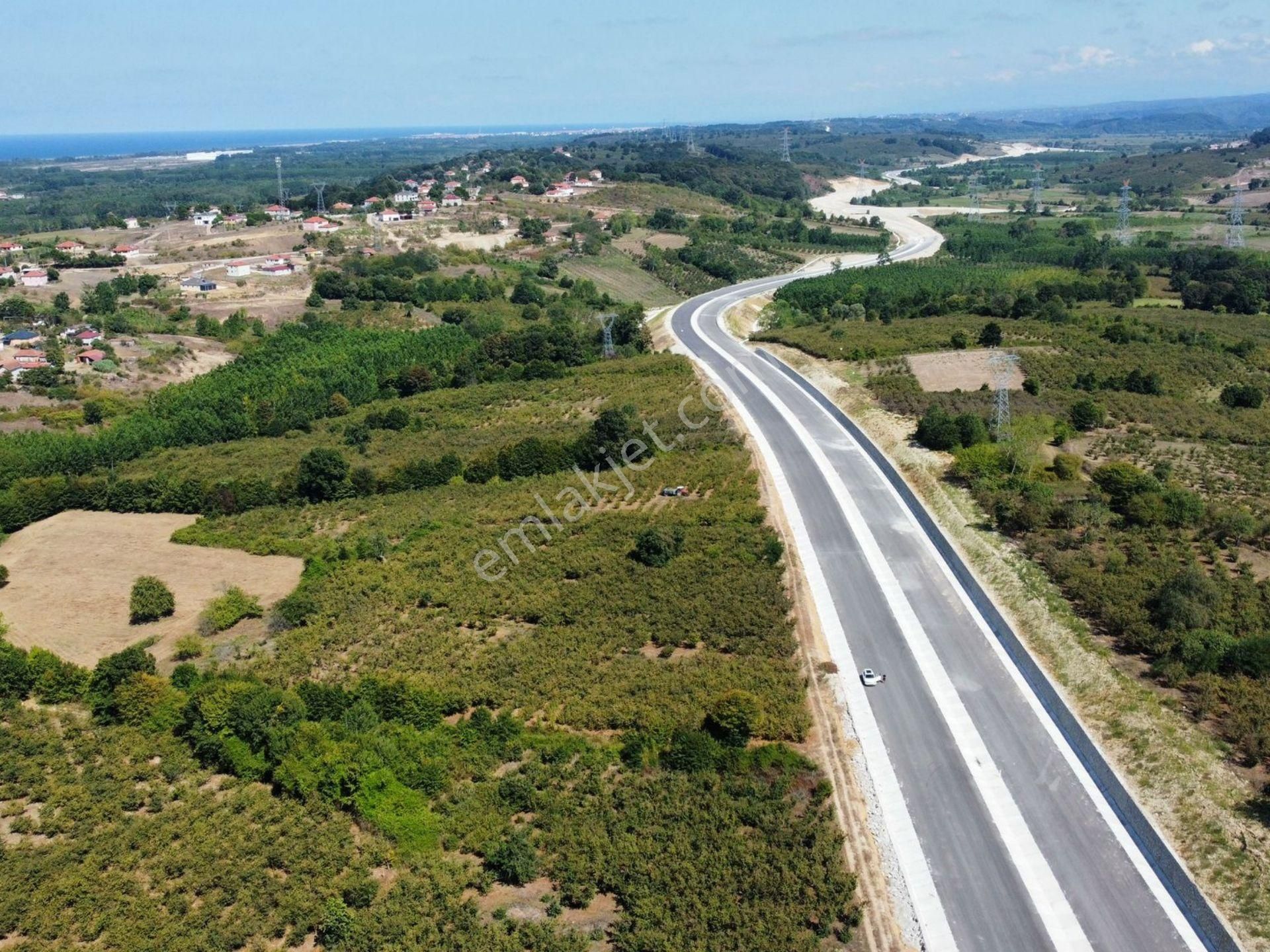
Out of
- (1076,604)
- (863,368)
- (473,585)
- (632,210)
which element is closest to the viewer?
(1076,604)

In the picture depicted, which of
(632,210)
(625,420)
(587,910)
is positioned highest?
(632,210)

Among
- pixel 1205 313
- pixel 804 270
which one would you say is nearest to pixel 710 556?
pixel 1205 313

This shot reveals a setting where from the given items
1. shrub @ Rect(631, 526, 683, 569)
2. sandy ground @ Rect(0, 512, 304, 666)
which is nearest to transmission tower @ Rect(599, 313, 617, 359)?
sandy ground @ Rect(0, 512, 304, 666)

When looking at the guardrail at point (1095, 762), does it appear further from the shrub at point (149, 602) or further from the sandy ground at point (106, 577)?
the shrub at point (149, 602)

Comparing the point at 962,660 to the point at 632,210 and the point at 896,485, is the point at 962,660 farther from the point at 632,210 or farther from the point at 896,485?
the point at 632,210

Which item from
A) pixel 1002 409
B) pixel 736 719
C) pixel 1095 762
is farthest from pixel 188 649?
pixel 1002 409

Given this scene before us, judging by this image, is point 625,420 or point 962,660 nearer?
point 962,660
